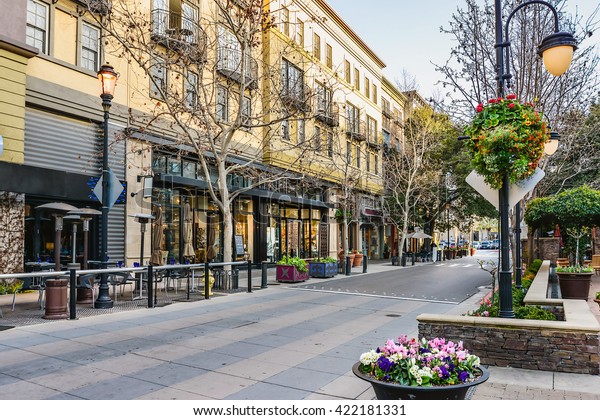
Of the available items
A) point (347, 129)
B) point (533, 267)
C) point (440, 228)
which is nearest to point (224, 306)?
point (533, 267)

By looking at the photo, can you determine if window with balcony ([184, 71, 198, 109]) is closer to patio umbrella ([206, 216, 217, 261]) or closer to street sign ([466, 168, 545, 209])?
patio umbrella ([206, 216, 217, 261])

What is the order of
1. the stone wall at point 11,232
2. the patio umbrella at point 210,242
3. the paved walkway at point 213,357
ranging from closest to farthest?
1. the paved walkway at point 213,357
2. the stone wall at point 11,232
3. the patio umbrella at point 210,242

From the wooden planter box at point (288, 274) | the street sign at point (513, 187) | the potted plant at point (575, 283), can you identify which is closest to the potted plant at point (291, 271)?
the wooden planter box at point (288, 274)

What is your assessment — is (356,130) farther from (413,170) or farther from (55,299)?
(55,299)

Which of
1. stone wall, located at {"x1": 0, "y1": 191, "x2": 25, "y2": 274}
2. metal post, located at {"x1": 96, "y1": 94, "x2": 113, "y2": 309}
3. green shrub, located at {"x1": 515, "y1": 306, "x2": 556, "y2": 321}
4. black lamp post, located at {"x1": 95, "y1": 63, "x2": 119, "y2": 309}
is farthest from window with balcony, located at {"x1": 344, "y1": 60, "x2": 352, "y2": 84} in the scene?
green shrub, located at {"x1": 515, "y1": 306, "x2": 556, "y2": 321}

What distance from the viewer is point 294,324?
10.5 m

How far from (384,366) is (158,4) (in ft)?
64.5

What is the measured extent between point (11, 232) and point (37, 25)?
6755 mm

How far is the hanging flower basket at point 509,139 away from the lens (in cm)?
682

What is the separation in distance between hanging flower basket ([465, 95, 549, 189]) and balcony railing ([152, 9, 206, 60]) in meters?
10.9

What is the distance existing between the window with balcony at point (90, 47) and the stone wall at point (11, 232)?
5425mm

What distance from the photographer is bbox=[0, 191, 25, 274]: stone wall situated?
14.3 m

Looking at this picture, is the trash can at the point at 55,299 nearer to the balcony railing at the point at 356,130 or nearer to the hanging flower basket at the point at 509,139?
the hanging flower basket at the point at 509,139

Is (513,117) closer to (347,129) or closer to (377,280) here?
(377,280)
